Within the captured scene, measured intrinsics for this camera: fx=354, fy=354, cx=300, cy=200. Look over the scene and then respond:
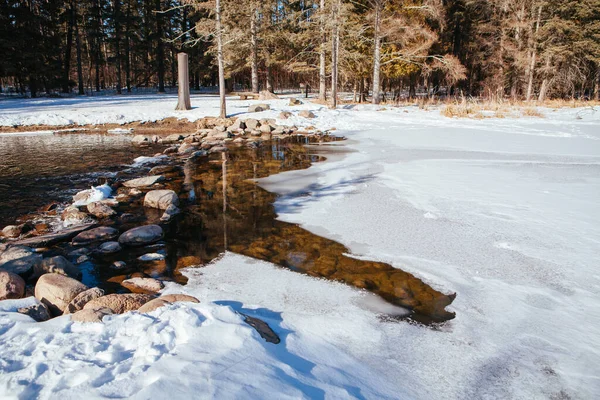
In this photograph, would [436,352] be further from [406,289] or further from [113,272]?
[113,272]

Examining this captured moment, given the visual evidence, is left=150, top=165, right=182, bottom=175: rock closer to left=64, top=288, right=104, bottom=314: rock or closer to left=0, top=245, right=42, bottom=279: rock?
left=0, top=245, right=42, bottom=279: rock

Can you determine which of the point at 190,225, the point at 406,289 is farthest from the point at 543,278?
the point at 190,225

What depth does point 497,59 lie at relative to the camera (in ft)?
84.8

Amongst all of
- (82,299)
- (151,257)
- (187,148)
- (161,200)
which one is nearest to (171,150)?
(187,148)

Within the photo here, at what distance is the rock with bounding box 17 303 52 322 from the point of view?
258cm

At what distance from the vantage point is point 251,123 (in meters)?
15.1

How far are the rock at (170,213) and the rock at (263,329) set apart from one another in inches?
131

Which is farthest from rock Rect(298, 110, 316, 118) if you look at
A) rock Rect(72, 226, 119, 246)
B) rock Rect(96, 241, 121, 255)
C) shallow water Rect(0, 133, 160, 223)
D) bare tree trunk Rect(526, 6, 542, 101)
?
bare tree trunk Rect(526, 6, 542, 101)

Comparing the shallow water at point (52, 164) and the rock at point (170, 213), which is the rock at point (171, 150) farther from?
the rock at point (170, 213)

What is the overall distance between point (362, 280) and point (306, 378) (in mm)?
1634

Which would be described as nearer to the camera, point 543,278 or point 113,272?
point 543,278

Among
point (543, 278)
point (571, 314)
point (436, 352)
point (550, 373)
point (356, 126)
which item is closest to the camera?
point (550, 373)

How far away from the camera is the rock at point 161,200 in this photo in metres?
5.87

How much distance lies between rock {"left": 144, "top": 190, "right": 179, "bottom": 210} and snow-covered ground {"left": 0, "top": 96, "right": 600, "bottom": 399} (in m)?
1.82
